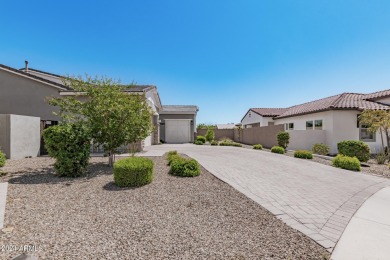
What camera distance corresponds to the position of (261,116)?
25.5m

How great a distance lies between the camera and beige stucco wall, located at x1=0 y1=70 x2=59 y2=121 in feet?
45.7

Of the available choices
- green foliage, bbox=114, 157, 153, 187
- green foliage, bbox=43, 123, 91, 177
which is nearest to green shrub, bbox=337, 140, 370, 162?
green foliage, bbox=114, 157, 153, 187

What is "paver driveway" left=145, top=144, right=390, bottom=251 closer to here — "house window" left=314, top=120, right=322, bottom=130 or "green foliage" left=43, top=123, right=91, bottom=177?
"green foliage" left=43, top=123, right=91, bottom=177

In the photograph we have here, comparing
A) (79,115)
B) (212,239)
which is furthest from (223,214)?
(79,115)

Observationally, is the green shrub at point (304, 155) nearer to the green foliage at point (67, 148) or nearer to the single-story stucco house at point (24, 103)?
the single-story stucco house at point (24, 103)

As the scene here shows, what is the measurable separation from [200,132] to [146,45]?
59.1 feet

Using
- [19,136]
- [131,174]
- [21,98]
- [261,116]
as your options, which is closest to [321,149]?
[261,116]

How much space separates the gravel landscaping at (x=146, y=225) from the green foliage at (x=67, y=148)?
98cm

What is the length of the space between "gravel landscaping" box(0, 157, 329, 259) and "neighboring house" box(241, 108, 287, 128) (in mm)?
21802

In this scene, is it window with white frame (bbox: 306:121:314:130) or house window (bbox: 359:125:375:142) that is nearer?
house window (bbox: 359:125:375:142)

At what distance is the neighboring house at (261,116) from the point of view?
2516 centimetres

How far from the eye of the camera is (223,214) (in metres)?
3.81

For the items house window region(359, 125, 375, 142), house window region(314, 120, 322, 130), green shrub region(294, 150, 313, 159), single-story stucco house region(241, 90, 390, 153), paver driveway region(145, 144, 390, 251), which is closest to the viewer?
paver driveway region(145, 144, 390, 251)

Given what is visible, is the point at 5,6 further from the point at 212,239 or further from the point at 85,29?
the point at 212,239
